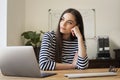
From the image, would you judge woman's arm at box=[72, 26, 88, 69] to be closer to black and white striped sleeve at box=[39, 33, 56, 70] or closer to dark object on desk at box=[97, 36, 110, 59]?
black and white striped sleeve at box=[39, 33, 56, 70]

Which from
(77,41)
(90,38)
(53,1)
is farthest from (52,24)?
(77,41)

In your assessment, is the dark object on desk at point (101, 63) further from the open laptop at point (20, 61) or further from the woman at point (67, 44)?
the open laptop at point (20, 61)

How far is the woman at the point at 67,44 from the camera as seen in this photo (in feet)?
6.31

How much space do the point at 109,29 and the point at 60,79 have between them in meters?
3.18

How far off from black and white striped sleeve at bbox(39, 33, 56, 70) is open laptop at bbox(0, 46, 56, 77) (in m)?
0.40

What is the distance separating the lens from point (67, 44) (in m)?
2.06

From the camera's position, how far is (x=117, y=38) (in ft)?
14.0

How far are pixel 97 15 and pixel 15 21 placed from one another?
62.0 inches

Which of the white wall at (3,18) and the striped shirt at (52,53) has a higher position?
the white wall at (3,18)

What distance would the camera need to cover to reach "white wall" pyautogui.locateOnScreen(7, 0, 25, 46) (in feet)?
11.3

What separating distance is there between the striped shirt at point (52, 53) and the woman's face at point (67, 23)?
10 cm

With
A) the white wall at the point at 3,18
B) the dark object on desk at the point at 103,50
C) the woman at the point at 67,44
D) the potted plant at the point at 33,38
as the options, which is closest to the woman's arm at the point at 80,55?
the woman at the point at 67,44

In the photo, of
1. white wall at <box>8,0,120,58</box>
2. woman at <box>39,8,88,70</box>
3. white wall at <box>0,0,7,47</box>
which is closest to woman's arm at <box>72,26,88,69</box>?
woman at <box>39,8,88,70</box>

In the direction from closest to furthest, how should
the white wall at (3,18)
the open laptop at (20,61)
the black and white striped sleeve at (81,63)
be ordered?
1. the open laptop at (20,61)
2. the black and white striped sleeve at (81,63)
3. the white wall at (3,18)
